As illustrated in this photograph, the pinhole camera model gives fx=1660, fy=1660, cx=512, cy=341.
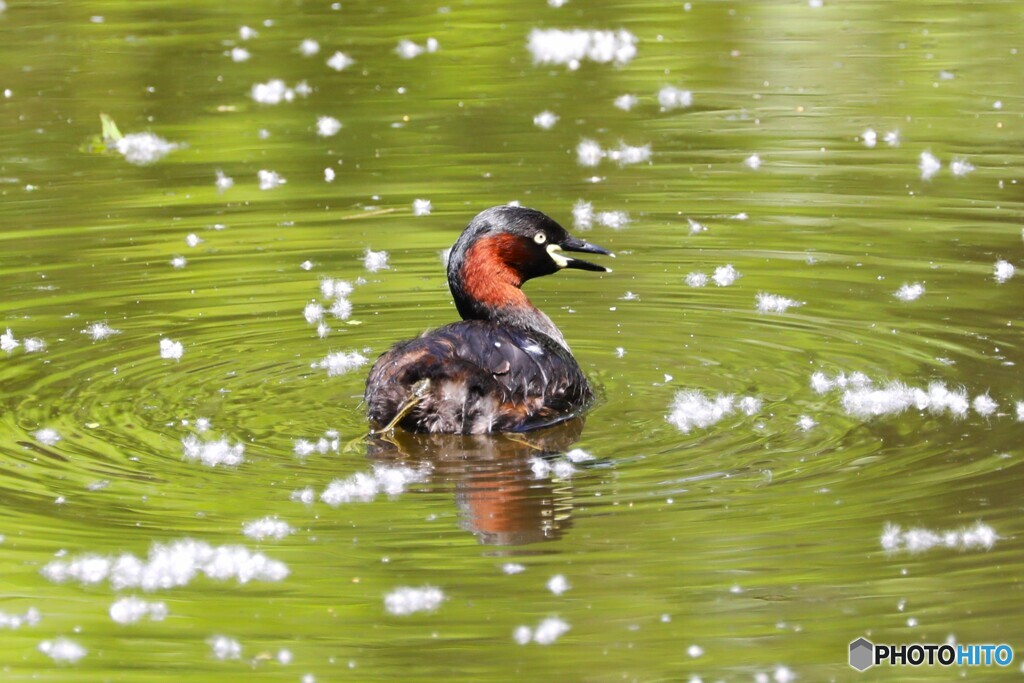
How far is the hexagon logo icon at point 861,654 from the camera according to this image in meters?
4.99

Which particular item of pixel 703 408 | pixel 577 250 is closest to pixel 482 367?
pixel 703 408

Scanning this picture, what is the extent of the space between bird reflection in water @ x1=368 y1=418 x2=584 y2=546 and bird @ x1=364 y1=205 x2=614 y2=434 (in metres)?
0.09

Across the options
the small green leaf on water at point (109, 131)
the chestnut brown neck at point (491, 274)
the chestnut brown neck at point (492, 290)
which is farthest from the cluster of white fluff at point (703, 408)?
the small green leaf on water at point (109, 131)

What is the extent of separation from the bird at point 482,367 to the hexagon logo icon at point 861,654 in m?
2.44

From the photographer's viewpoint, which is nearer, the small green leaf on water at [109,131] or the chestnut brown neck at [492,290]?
the chestnut brown neck at [492,290]

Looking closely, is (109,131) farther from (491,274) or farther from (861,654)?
(861,654)

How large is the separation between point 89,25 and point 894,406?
10.5 meters

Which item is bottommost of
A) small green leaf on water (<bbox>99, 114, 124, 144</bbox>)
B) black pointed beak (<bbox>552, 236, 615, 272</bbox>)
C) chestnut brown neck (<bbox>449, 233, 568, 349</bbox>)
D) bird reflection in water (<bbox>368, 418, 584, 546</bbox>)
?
bird reflection in water (<bbox>368, 418, 584, 546</bbox>)

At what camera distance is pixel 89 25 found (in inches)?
606

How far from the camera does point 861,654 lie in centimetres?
503

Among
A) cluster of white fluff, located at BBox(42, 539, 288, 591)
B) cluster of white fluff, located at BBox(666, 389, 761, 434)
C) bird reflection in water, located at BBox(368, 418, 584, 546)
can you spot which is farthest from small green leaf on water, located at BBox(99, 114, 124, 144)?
cluster of white fluff, located at BBox(42, 539, 288, 591)
